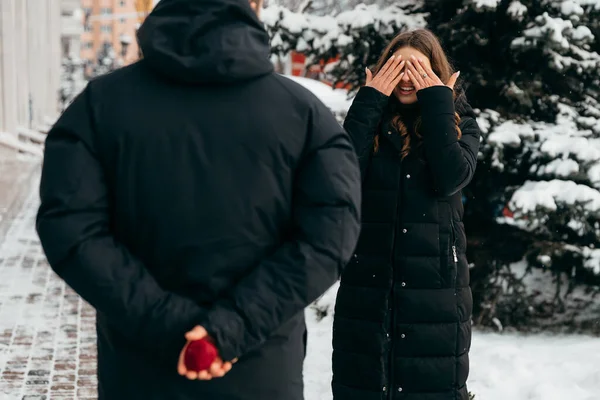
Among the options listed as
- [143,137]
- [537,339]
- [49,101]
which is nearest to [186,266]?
[143,137]

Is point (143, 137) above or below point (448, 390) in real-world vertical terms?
above

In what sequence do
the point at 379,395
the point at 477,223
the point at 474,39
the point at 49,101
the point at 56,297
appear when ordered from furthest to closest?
1. the point at 49,101
2. the point at 56,297
3. the point at 477,223
4. the point at 474,39
5. the point at 379,395

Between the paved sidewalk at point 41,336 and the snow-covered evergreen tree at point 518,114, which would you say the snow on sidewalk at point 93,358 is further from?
the snow-covered evergreen tree at point 518,114

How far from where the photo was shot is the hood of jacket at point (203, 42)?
2021 mm

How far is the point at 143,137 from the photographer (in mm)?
2043

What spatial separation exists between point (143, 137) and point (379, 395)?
1.81 m

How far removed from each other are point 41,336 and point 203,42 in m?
4.30

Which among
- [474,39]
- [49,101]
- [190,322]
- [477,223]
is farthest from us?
[49,101]

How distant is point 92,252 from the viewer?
198 centimetres

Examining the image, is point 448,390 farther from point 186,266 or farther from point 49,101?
point 49,101

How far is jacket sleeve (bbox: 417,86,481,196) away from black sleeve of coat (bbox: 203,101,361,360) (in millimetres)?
1129

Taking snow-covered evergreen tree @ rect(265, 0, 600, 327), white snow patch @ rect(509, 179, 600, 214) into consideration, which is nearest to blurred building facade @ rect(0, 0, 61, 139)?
snow-covered evergreen tree @ rect(265, 0, 600, 327)

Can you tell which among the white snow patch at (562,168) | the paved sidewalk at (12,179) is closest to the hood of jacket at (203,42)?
the white snow patch at (562,168)

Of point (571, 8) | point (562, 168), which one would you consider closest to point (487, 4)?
point (571, 8)
